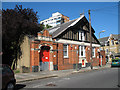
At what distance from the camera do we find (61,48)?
19.2 m

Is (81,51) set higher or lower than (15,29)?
lower

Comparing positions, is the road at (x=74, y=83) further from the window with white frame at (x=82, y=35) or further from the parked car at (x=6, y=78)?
the window with white frame at (x=82, y=35)

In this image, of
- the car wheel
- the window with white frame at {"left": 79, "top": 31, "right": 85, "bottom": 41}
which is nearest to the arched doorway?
the window with white frame at {"left": 79, "top": 31, "right": 85, "bottom": 41}

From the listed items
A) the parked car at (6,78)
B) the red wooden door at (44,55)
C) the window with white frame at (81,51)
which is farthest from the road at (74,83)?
the window with white frame at (81,51)

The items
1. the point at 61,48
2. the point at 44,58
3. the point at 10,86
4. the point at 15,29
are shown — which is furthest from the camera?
the point at 61,48

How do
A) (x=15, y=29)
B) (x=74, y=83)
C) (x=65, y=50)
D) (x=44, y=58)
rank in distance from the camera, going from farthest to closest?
(x=65, y=50) < (x=44, y=58) < (x=15, y=29) < (x=74, y=83)

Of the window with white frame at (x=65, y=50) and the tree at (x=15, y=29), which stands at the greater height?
the tree at (x=15, y=29)

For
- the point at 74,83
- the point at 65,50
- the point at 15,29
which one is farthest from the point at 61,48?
the point at 74,83

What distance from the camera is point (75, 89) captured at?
764 cm

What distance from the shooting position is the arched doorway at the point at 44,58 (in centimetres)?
1710

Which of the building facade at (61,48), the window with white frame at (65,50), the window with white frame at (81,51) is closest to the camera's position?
the building facade at (61,48)

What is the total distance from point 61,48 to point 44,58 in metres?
3.13

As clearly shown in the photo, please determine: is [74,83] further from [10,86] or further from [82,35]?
[82,35]

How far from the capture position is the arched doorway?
56.1 feet
